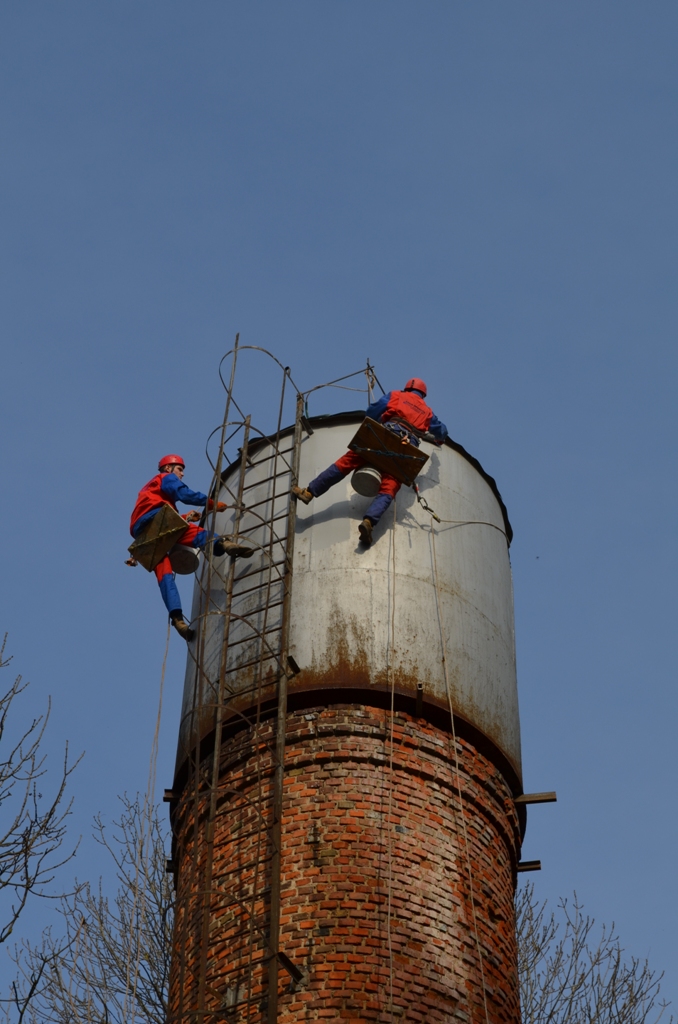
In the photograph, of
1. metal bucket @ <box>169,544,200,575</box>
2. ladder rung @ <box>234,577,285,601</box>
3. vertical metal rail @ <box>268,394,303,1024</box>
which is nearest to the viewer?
vertical metal rail @ <box>268,394,303,1024</box>

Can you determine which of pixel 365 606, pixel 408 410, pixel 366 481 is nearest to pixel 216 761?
pixel 365 606

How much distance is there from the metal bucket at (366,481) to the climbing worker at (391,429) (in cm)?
7

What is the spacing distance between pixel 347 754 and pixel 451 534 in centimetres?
257

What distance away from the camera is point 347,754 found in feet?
37.5

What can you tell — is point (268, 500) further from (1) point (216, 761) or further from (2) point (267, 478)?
(1) point (216, 761)

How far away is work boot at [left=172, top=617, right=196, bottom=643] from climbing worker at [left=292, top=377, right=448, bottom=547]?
1666 millimetres

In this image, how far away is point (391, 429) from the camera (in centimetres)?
1326

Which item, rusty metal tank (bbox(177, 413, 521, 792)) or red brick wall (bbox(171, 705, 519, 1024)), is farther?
rusty metal tank (bbox(177, 413, 521, 792))

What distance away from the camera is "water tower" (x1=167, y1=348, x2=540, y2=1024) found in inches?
410

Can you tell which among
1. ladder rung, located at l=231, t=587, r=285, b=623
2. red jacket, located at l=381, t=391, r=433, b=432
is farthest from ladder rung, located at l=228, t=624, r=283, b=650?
red jacket, located at l=381, t=391, r=433, b=432

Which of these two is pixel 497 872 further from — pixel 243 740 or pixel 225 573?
pixel 225 573

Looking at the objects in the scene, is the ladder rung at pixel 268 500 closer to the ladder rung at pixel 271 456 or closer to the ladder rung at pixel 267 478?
the ladder rung at pixel 267 478

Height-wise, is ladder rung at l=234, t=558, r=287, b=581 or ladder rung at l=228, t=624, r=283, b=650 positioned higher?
ladder rung at l=234, t=558, r=287, b=581

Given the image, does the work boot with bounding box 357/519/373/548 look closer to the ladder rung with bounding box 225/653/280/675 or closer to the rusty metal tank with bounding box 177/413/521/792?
the rusty metal tank with bounding box 177/413/521/792
